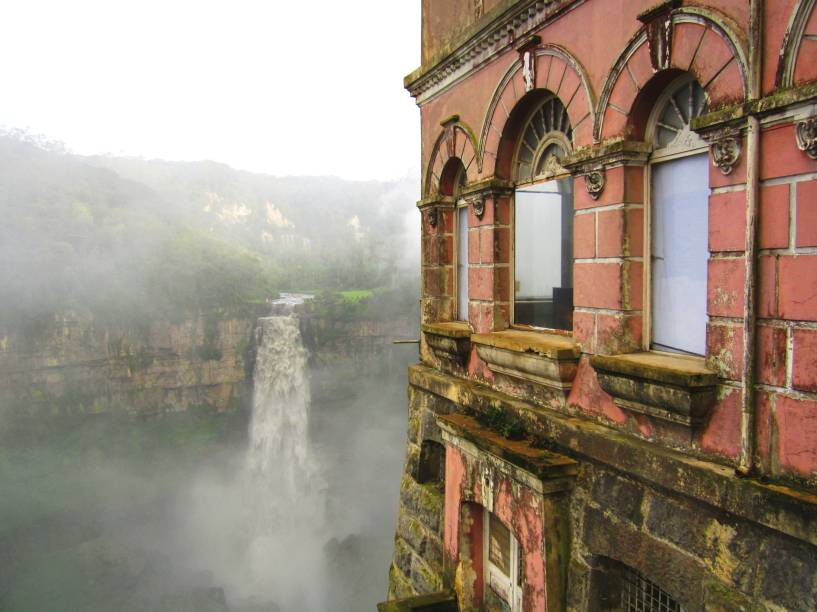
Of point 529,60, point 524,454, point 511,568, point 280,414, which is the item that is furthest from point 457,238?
point 280,414

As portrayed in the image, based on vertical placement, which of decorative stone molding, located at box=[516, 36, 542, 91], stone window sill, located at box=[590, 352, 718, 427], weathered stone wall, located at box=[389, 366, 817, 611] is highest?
decorative stone molding, located at box=[516, 36, 542, 91]

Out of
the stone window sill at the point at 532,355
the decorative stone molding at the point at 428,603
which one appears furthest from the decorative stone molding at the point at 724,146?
the decorative stone molding at the point at 428,603

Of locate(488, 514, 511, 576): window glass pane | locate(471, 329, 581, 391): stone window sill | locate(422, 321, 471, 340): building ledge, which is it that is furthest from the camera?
locate(422, 321, 471, 340): building ledge

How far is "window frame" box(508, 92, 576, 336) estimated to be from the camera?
17.3 feet

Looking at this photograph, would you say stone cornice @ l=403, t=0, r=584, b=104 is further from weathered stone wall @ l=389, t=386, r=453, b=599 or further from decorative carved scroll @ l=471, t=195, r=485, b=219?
weathered stone wall @ l=389, t=386, r=453, b=599

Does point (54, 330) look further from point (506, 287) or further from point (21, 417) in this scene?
point (506, 287)

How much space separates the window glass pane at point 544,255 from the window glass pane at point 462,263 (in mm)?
1162

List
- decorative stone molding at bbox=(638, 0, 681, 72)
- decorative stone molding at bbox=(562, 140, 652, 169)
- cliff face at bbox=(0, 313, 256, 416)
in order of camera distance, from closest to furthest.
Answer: decorative stone molding at bbox=(638, 0, 681, 72) → decorative stone molding at bbox=(562, 140, 652, 169) → cliff face at bbox=(0, 313, 256, 416)

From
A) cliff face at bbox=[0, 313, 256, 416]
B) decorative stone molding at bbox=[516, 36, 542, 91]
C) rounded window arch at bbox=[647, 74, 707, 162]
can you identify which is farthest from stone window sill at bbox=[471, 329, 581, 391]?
cliff face at bbox=[0, 313, 256, 416]

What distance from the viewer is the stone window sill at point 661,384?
353 cm

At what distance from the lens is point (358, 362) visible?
42750mm

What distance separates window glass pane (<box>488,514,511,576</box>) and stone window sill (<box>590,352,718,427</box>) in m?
2.19

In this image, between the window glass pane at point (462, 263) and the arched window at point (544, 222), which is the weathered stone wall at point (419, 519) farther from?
the arched window at point (544, 222)

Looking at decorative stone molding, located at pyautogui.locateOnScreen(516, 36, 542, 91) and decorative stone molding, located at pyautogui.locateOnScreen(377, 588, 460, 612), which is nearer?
decorative stone molding, located at pyautogui.locateOnScreen(516, 36, 542, 91)
